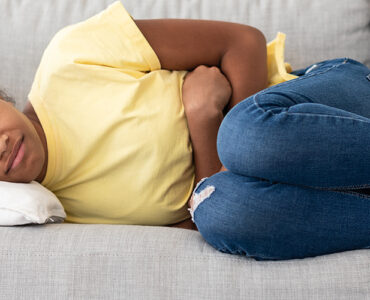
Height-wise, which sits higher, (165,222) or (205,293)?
(205,293)

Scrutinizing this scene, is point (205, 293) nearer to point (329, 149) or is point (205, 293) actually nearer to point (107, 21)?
point (329, 149)

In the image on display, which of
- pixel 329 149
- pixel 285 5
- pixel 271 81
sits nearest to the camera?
pixel 329 149

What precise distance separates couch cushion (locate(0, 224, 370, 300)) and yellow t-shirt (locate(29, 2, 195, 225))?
0.26 m

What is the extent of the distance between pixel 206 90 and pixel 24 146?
0.45 meters

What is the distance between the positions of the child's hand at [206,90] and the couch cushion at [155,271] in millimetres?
368

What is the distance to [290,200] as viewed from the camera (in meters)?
0.87

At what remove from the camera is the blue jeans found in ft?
2.78

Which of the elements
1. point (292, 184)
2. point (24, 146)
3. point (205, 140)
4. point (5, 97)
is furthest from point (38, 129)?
point (292, 184)

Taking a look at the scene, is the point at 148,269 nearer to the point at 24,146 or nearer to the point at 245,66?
the point at 24,146

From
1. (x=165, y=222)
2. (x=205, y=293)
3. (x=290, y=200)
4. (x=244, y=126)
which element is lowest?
(x=165, y=222)

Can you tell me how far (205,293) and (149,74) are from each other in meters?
0.60

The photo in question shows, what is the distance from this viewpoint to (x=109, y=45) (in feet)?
4.07

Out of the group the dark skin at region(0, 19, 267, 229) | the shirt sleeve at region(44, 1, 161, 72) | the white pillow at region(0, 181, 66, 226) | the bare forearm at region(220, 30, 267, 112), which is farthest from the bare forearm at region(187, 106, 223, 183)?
the white pillow at region(0, 181, 66, 226)

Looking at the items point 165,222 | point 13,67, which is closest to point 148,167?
point 165,222
